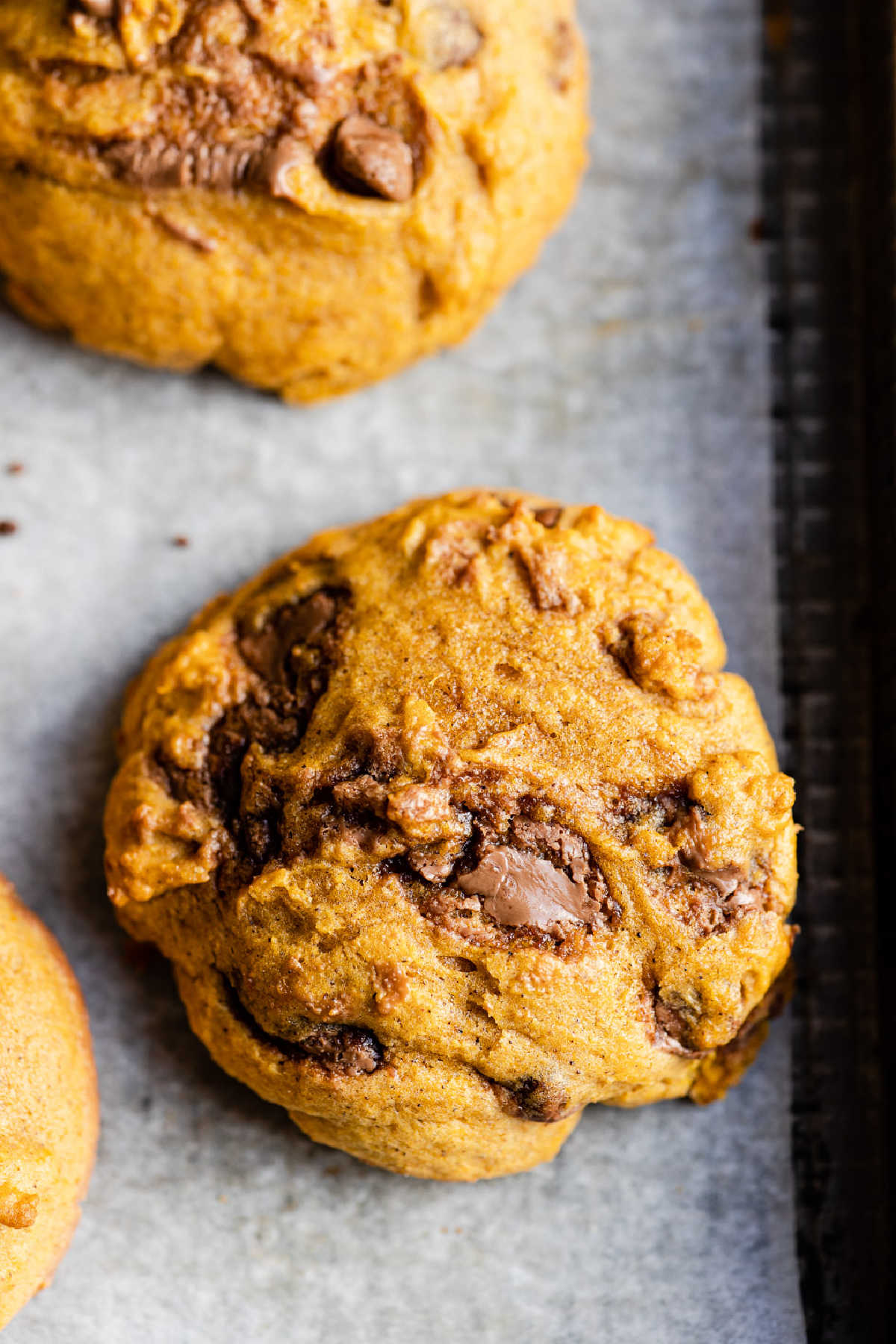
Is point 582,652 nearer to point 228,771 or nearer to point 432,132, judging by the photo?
point 228,771

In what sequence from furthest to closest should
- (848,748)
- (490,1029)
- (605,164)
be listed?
(605,164)
(848,748)
(490,1029)

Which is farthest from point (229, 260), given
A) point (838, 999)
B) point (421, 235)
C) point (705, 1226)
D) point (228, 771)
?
point (705, 1226)

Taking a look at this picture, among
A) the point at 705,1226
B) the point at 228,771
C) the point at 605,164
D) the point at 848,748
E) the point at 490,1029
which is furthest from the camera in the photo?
the point at 605,164

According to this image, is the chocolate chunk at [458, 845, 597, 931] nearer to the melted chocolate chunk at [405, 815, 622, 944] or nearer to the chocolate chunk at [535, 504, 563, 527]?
the melted chocolate chunk at [405, 815, 622, 944]

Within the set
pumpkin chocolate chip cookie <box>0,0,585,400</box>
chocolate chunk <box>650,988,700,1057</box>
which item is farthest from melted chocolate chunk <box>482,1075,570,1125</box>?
pumpkin chocolate chip cookie <box>0,0,585,400</box>

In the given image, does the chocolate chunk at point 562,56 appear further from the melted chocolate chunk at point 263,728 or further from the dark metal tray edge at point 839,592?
the melted chocolate chunk at point 263,728

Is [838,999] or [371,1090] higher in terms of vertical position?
[371,1090]

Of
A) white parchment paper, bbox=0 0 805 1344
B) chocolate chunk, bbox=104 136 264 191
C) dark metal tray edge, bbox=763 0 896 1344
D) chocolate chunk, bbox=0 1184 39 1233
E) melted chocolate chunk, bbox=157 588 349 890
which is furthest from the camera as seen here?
dark metal tray edge, bbox=763 0 896 1344

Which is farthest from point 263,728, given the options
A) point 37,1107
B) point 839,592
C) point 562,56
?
point 562,56
